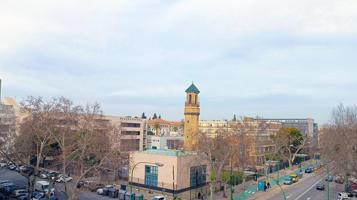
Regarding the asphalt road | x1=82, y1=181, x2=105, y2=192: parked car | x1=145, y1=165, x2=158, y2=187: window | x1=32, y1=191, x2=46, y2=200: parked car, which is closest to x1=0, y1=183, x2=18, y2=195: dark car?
x1=32, y1=191, x2=46, y2=200: parked car

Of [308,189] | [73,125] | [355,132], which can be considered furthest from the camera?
[308,189]

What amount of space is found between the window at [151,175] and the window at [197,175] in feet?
14.7

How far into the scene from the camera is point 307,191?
48.5 metres

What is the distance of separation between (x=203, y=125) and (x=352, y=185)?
60.4 metres

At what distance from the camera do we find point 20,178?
52969 millimetres

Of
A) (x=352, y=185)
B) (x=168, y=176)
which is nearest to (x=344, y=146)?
(x=352, y=185)

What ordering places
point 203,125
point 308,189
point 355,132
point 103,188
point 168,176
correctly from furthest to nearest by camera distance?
point 203,125 → point 308,189 → point 355,132 → point 103,188 → point 168,176

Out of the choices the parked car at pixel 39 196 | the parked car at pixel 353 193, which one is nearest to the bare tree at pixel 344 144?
the parked car at pixel 353 193

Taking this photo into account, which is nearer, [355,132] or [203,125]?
[355,132]

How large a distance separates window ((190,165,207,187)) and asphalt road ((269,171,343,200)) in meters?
9.09

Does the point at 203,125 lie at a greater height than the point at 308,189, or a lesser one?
greater

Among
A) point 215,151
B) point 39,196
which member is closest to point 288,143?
point 215,151

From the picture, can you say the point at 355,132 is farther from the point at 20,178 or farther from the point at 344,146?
the point at 20,178

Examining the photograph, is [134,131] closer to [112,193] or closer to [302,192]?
[112,193]
